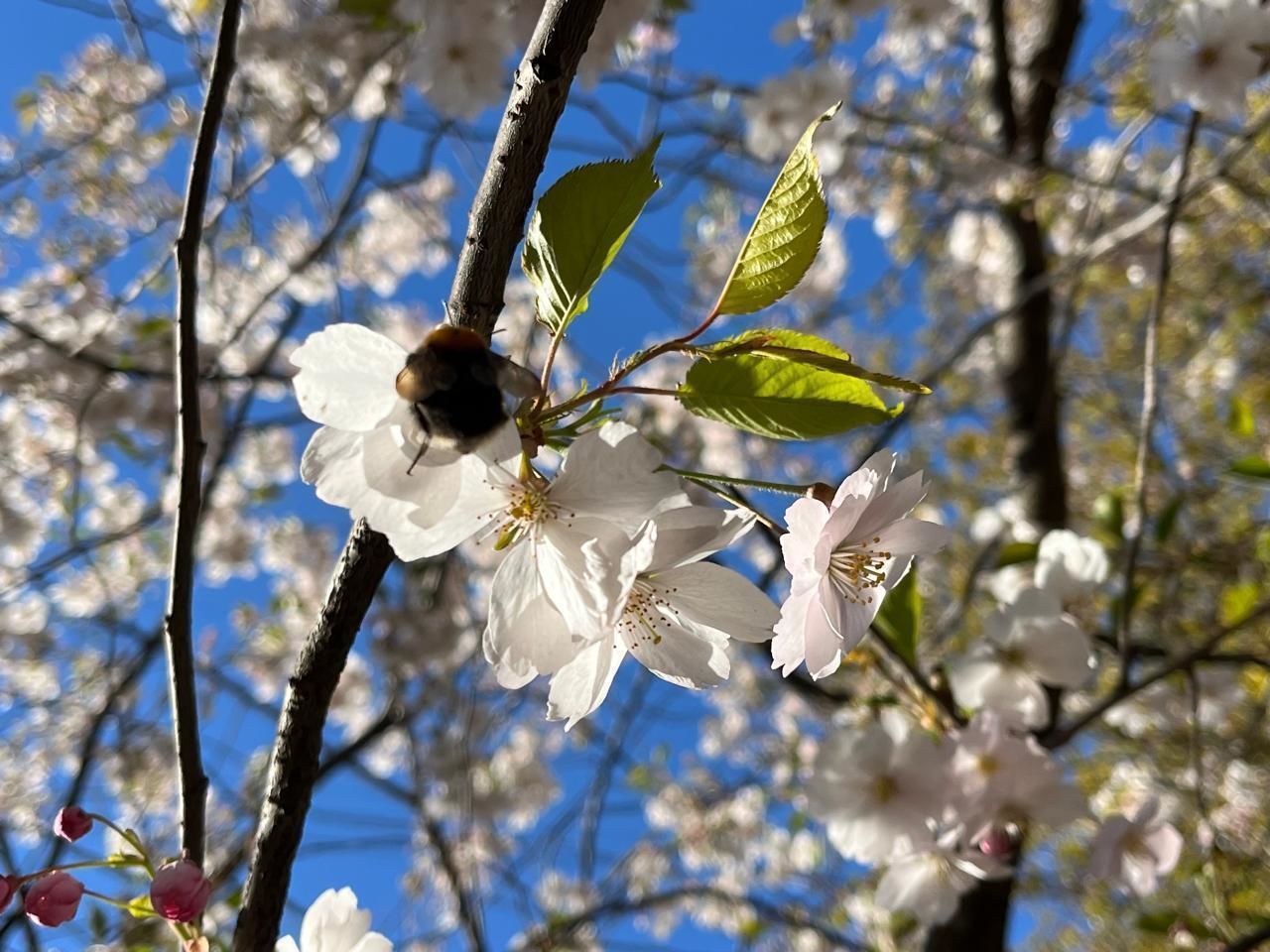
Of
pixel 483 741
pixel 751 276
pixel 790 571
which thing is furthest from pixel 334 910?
pixel 483 741

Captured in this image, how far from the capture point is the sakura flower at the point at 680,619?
0.49 metres

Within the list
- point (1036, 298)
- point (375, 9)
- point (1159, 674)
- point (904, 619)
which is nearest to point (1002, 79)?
point (1036, 298)

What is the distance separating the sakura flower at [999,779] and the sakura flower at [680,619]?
548mm

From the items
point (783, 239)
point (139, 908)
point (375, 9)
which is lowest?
point (139, 908)

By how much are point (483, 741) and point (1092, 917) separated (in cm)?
249

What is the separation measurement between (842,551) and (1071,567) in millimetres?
712

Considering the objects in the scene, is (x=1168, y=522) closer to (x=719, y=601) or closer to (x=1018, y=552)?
(x=1018, y=552)

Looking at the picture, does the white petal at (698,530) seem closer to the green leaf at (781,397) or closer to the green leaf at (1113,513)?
the green leaf at (781,397)

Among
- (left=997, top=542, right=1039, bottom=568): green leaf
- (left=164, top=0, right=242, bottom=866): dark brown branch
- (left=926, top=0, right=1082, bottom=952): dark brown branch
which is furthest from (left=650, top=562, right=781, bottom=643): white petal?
(left=926, top=0, right=1082, bottom=952): dark brown branch

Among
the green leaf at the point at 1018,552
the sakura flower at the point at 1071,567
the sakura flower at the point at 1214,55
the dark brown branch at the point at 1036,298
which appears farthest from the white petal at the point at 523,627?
the dark brown branch at the point at 1036,298

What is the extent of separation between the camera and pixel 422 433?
417 millimetres

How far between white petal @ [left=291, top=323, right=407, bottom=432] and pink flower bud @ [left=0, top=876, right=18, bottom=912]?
1.14 feet

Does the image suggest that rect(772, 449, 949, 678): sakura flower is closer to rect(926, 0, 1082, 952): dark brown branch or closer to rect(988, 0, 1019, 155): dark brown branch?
rect(926, 0, 1082, 952): dark brown branch

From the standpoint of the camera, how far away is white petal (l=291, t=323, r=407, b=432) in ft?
1.41
